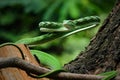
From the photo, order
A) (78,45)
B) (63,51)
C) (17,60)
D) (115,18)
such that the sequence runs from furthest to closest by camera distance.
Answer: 1. (63,51)
2. (78,45)
3. (115,18)
4. (17,60)

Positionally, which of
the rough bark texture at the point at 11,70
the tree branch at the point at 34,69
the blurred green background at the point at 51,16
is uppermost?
the blurred green background at the point at 51,16

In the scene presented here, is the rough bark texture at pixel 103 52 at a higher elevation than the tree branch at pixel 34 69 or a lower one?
higher

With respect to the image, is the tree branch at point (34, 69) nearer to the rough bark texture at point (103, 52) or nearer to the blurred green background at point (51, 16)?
the rough bark texture at point (103, 52)

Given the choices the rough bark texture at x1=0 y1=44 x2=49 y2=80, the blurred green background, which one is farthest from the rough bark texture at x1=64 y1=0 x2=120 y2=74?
the blurred green background

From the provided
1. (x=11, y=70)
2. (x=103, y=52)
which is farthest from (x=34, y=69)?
(x=103, y=52)

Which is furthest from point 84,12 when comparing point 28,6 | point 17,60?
point 17,60

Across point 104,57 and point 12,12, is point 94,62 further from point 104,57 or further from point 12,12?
point 12,12

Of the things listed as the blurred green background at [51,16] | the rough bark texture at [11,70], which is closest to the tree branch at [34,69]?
the rough bark texture at [11,70]

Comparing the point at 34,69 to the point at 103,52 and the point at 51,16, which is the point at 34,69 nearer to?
the point at 103,52

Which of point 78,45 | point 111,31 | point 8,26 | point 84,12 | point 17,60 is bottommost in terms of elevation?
point 17,60
